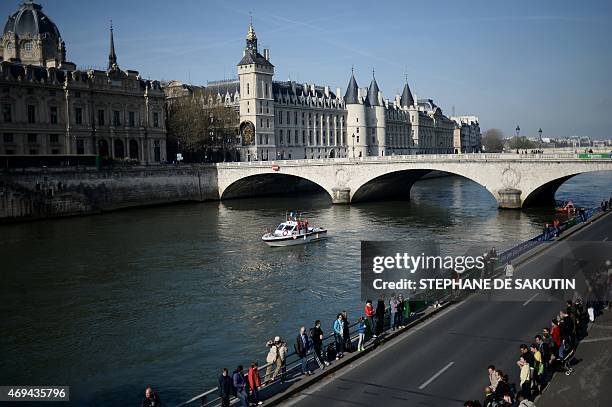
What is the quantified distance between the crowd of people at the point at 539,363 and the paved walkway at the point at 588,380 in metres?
0.25

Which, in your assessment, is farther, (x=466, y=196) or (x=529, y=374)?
(x=466, y=196)

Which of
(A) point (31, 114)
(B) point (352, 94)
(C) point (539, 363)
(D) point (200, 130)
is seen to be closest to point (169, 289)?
(C) point (539, 363)

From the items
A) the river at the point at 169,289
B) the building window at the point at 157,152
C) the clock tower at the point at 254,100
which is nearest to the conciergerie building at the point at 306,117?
the clock tower at the point at 254,100

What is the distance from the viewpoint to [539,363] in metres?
15.4

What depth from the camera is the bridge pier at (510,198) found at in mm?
61156

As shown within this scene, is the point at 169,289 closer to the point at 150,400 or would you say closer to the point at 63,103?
the point at 150,400

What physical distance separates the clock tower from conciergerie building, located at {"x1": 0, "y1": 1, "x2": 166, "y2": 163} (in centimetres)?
2057

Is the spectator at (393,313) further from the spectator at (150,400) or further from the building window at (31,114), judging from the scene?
the building window at (31,114)

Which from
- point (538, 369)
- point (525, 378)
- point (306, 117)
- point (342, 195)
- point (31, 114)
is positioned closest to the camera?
point (525, 378)

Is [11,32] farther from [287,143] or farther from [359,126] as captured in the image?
[359,126]

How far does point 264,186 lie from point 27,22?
39671 mm

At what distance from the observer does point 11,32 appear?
87.4m

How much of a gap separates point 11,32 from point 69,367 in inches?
3095

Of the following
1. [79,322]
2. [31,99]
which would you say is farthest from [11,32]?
[79,322]
